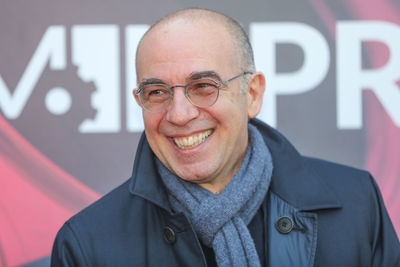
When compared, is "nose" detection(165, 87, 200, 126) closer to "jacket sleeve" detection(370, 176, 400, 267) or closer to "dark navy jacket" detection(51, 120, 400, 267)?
"dark navy jacket" detection(51, 120, 400, 267)

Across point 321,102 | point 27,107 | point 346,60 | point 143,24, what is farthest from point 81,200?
point 346,60

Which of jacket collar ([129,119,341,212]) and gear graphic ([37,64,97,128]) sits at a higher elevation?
gear graphic ([37,64,97,128])

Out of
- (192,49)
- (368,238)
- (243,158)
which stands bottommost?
(368,238)

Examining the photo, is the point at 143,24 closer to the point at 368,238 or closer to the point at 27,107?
the point at 27,107

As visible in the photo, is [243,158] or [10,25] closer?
[243,158]

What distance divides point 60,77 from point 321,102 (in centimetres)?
129

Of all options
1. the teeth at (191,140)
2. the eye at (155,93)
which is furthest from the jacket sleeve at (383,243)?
the eye at (155,93)

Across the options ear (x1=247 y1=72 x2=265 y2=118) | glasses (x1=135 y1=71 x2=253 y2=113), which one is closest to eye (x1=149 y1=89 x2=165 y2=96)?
glasses (x1=135 y1=71 x2=253 y2=113)

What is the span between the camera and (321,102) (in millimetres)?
2451

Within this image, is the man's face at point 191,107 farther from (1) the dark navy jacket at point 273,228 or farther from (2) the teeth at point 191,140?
(1) the dark navy jacket at point 273,228

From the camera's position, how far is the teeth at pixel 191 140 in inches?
64.1

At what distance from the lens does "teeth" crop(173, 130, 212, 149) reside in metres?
1.63

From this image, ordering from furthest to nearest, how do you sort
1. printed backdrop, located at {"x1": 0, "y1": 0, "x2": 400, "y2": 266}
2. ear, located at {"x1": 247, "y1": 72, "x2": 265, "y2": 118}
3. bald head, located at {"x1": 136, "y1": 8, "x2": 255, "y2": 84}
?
1. printed backdrop, located at {"x1": 0, "y1": 0, "x2": 400, "y2": 266}
2. ear, located at {"x1": 247, "y1": 72, "x2": 265, "y2": 118}
3. bald head, located at {"x1": 136, "y1": 8, "x2": 255, "y2": 84}

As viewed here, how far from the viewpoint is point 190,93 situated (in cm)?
158
